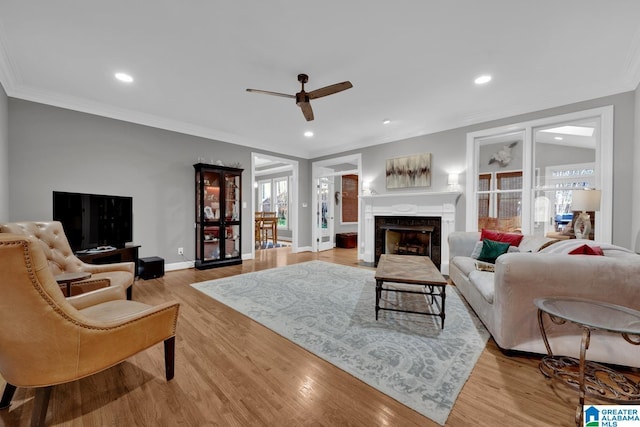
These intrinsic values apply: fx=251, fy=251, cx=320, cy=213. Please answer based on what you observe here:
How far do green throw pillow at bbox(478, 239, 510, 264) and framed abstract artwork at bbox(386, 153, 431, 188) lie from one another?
1.84 m

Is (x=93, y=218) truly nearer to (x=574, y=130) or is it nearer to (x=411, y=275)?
(x=411, y=275)

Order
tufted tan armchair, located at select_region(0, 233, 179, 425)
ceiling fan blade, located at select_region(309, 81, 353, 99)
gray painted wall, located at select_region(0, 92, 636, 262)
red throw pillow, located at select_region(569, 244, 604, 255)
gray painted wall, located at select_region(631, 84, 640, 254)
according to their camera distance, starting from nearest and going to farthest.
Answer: tufted tan armchair, located at select_region(0, 233, 179, 425) < red throw pillow, located at select_region(569, 244, 604, 255) < ceiling fan blade, located at select_region(309, 81, 353, 99) < gray painted wall, located at select_region(631, 84, 640, 254) < gray painted wall, located at select_region(0, 92, 636, 262)

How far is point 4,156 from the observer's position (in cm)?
306

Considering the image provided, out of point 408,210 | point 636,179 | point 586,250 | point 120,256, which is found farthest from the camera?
point 408,210

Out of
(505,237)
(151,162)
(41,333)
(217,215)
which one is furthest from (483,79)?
(151,162)

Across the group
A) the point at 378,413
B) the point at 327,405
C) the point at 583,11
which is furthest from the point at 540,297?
the point at 583,11

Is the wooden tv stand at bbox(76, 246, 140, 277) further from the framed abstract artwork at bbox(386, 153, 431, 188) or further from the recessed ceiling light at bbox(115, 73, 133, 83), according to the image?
the framed abstract artwork at bbox(386, 153, 431, 188)

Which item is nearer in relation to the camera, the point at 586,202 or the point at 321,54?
the point at 321,54

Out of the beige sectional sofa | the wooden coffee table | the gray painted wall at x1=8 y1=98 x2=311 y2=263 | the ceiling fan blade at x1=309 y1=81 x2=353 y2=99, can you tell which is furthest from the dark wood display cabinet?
the beige sectional sofa

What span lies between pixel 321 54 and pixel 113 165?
144 inches

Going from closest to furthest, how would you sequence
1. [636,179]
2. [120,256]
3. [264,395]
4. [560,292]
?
[264,395] → [560,292] → [636,179] → [120,256]

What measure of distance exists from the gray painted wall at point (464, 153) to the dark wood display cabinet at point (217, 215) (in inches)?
104

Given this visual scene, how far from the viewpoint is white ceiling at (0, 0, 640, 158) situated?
2035 mm

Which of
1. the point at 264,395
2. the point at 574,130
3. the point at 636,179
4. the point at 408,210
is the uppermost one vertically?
the point at 574,130
